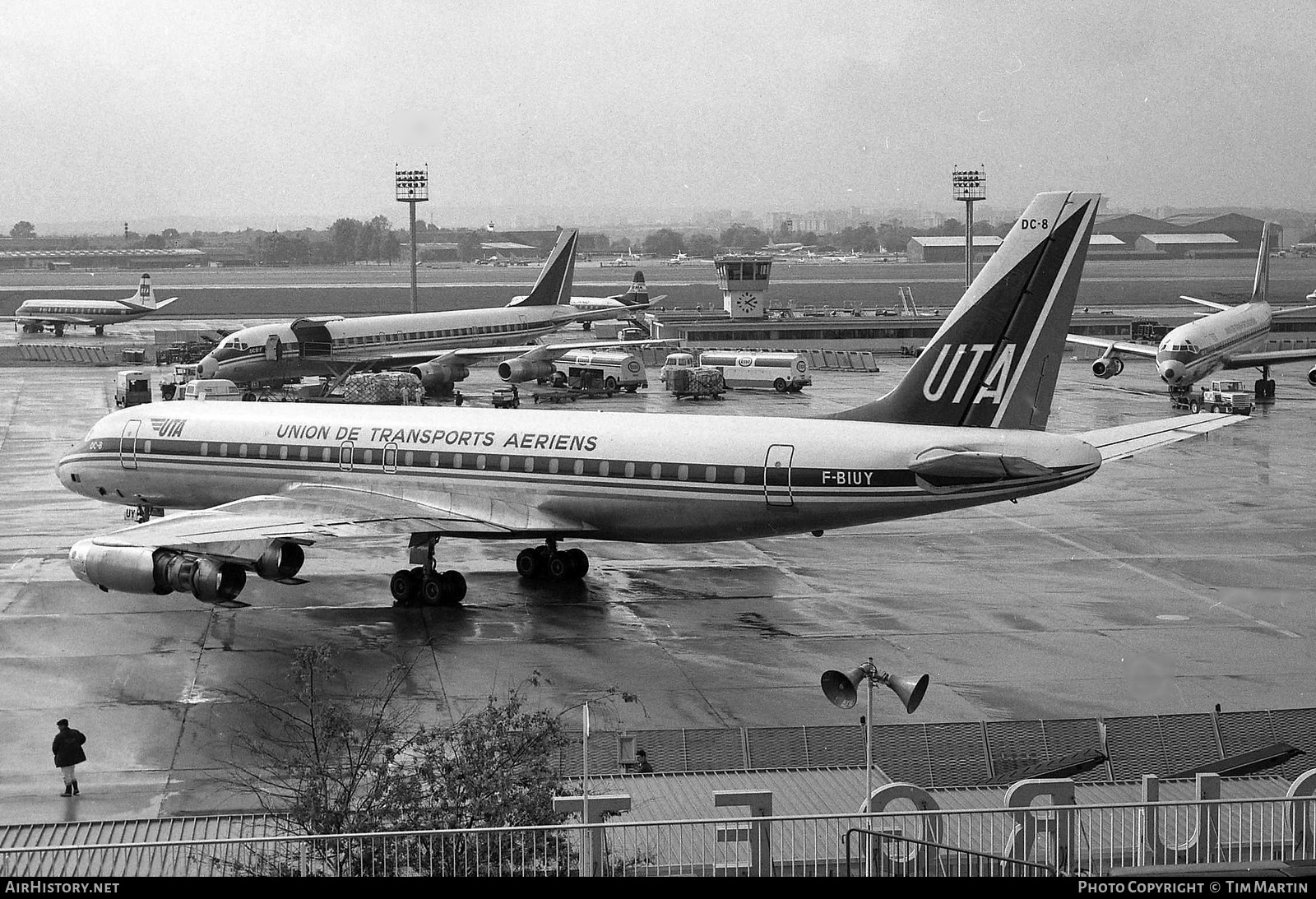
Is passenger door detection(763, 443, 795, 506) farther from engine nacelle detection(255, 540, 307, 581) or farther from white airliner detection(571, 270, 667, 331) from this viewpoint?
white airliner detection(571, 270, 667, 331)

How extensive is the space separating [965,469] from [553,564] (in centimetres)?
1178

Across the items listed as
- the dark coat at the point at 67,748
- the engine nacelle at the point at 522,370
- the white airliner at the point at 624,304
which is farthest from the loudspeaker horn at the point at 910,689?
the white airliner at the point at 624,304

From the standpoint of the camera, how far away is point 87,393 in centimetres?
8219

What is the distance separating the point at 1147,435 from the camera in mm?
33750

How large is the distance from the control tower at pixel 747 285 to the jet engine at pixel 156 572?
3892 inches

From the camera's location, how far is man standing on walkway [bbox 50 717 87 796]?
22547 mm

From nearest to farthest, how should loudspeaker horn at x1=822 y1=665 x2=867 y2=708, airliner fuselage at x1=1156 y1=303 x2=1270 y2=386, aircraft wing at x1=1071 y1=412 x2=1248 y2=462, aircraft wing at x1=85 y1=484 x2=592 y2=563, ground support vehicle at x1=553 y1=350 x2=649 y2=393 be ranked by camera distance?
1. loudspeaker horn at x1=822 y1=665 x2=867 y2=708
2. aircraft wing at x1=85 y1=484 x2=592 y2=563
3. aircraft wing at x1=1071 y1=412 x2=1248 y2=462
4. airliner fuselage at x1=1156 y1=303 x2=1270 y2=386
5. ground support vehicle at x1=553 y1=350 x2=649 y2=393

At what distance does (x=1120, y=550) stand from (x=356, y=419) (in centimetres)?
2169

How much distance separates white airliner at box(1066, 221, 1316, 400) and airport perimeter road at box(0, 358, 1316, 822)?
91.3 ft

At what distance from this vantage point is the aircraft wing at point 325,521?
31250 millimetres

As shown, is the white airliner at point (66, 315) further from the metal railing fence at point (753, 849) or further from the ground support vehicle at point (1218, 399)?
the metal railing fence at point (753, 849)

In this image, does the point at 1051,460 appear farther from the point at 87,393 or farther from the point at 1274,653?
the point at 87,393

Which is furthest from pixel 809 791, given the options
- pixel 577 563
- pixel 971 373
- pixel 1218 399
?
pixel 1218 399

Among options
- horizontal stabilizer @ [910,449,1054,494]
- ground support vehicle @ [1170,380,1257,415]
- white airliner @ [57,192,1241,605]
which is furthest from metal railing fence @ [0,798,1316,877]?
ground support vehicle @ [1170,380,1257,415]
